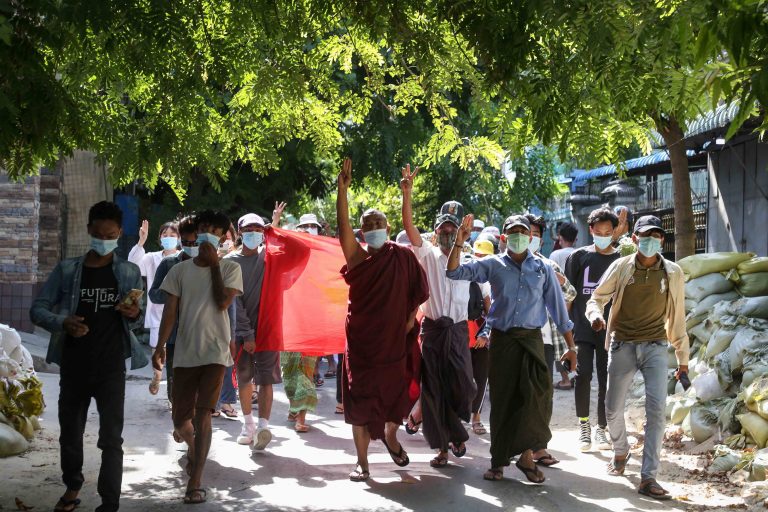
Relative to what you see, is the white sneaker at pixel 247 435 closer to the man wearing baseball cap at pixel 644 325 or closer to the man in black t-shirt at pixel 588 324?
the man in black t-shirt at pixel 588 324

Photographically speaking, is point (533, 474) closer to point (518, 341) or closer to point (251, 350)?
point (518, 341)

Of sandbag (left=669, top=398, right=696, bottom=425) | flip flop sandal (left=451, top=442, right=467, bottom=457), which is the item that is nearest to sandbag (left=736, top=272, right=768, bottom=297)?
sandbag (left=669, top=398, right=696, bottom=425)

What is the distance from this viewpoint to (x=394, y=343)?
24.5 feet

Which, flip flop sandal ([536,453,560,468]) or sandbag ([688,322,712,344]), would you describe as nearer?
flip flop sandal ([536,453,560,468])

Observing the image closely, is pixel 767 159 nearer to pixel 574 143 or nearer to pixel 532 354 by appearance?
pixel 532 354

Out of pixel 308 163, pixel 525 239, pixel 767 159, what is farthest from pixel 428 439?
pixel 308 163

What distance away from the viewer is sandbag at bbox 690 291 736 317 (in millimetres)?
10555

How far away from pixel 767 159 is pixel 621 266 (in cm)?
716

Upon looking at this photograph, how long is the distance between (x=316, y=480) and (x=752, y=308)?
4745 mm

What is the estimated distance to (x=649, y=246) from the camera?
764 cm

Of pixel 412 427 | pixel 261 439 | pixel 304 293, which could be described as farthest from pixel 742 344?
pixel 261 439

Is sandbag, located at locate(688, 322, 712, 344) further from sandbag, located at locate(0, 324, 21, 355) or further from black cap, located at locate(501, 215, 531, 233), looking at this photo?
sandbag, located at locate(0, 324, 21, 355)

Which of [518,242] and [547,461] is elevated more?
[518,242]

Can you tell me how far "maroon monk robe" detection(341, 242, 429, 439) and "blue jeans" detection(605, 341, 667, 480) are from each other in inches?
61.5
